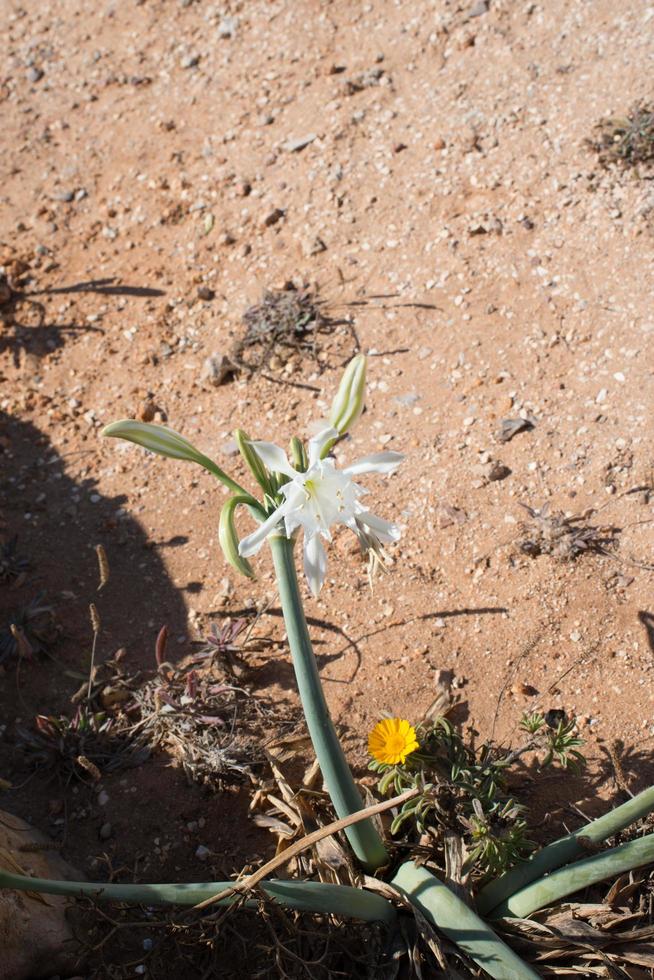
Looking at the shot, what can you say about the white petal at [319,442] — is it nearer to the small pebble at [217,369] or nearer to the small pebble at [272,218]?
the small pebble at [217,369]

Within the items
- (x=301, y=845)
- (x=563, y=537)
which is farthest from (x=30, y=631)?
(x=563, y=537)

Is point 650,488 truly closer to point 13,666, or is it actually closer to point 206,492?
point 206,492

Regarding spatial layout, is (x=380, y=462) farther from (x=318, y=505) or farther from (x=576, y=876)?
(x=576, y=876)

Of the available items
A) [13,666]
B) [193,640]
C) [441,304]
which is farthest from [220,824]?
[441,304]

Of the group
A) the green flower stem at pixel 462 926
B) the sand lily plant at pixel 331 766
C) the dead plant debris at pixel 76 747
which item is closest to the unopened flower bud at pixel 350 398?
the sand lily plant at pixel 331 766

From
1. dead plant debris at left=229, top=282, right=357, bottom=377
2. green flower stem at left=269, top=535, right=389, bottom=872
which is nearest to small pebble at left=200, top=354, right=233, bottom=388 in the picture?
dead plant debris at left=229, top=282, right=357, bottom=377

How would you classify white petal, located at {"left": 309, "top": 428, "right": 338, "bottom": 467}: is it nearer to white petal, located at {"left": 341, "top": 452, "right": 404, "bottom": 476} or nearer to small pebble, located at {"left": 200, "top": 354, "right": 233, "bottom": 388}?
white petal, located at {"left": 341, "top": 452, "right": 404, "bottom": 476}
